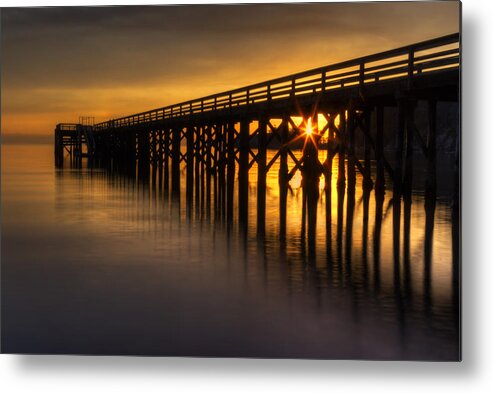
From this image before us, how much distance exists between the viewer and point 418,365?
839 cm

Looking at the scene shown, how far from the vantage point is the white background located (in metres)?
8.41

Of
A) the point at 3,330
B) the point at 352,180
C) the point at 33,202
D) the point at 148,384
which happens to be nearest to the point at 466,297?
the point at 148,384

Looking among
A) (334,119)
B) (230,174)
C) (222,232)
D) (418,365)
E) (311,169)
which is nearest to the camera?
(418,365)

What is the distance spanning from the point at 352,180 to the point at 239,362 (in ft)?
27.7

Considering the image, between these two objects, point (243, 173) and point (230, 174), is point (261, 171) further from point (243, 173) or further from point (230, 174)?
point (230, 174)

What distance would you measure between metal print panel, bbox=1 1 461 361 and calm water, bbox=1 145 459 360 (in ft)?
0.07

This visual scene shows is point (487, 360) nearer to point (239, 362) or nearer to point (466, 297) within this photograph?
point (466, 297)

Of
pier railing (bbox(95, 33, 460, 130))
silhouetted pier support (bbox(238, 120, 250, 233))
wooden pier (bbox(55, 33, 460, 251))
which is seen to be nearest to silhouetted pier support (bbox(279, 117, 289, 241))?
wooden pier (bbox(55, 33, 460, 251))

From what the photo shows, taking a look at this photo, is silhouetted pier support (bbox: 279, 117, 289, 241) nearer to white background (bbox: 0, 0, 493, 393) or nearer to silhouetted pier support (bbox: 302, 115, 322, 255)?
silhouetted pier support (bbox: 302, 115, 322, 255)

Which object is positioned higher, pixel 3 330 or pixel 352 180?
pixel 352 180

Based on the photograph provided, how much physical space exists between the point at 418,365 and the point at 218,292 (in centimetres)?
214

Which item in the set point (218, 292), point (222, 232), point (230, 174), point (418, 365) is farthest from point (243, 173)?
point (418, 365)

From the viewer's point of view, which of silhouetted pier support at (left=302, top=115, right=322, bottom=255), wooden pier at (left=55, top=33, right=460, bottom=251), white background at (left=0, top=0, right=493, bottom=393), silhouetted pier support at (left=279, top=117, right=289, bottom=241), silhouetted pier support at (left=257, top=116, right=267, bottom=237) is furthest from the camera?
silhouetted pier support at (left=257, top=116, right=267, bottom=237)

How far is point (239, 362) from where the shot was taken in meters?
8.59
